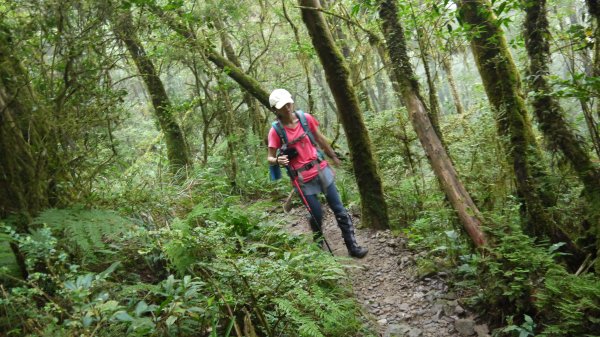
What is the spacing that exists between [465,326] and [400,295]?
3.53 feet

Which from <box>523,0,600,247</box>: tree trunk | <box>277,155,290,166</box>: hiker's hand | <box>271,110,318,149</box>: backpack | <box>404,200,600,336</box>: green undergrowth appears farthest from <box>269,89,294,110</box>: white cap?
<box>523,0,600,247</box>: tree trunk

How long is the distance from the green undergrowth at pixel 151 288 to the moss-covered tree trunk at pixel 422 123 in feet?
5.22

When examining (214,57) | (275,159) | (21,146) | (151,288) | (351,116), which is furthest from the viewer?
(214,57)

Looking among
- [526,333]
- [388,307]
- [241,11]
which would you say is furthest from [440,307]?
[241,11]

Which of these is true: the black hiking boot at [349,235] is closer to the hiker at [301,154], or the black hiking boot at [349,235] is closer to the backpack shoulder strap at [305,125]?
the hiker at [301,154]

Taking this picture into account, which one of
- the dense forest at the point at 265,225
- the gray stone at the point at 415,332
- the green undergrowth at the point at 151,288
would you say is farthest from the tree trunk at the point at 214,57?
the gray stone at the point at 415,332

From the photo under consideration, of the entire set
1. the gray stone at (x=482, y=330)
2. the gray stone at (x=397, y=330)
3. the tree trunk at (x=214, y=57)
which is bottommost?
the gray stone at (x=482, y=330)

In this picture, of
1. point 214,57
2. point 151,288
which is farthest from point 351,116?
point 214,57

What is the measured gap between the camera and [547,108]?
4.09 meters

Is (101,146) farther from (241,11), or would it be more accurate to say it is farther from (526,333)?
(241,11)

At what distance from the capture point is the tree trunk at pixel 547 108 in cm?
392

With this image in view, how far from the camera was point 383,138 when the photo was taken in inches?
305

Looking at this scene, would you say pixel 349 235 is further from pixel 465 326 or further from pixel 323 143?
pixel 465 326

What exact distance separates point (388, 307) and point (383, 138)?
12.2ft
